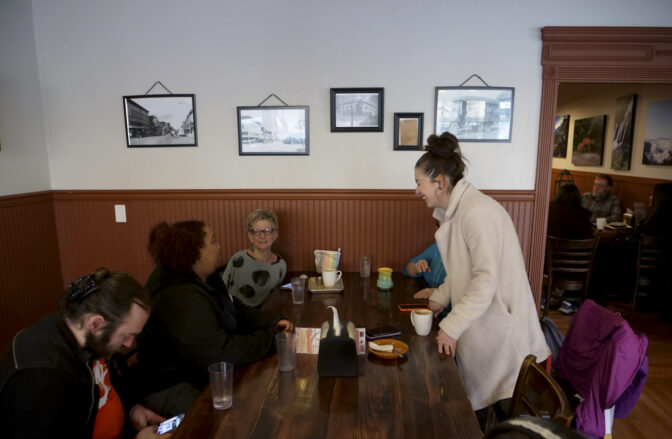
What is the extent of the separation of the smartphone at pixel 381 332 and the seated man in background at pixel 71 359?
2.94ft

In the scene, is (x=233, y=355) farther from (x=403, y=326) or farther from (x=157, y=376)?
(x=403, y=326)

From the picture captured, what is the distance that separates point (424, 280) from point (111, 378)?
1.85m

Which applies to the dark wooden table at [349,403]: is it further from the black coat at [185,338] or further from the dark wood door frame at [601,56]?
the dark wood door frame at [601,56]

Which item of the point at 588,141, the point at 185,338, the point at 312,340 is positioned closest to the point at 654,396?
the point at 312,340

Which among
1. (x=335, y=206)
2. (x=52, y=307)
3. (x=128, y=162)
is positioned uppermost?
(x=128, y=162)

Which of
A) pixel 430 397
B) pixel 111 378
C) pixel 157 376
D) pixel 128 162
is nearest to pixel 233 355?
pixel 157 376

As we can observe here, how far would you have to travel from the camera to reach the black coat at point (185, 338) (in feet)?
5.35

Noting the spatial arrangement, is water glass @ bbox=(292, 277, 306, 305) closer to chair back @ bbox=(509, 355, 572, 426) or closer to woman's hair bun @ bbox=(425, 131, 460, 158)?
woman's hair bun @ bbox=(425, 131, 460, 158)

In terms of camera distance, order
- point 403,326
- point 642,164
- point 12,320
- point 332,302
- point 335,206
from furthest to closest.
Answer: point 642,164
point 335,206
point 12,320
point 332,302
point 403,326

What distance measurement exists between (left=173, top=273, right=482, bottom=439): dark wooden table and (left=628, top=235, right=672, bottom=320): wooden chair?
11.1 ft

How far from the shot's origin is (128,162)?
3.42m

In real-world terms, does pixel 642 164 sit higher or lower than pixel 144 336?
higher

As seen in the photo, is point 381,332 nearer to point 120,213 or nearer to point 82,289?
point 82,289

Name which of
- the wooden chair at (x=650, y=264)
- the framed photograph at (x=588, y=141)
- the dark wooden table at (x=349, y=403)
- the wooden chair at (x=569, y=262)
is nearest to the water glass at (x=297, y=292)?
the dark wooden table at (x=349, y=403)
